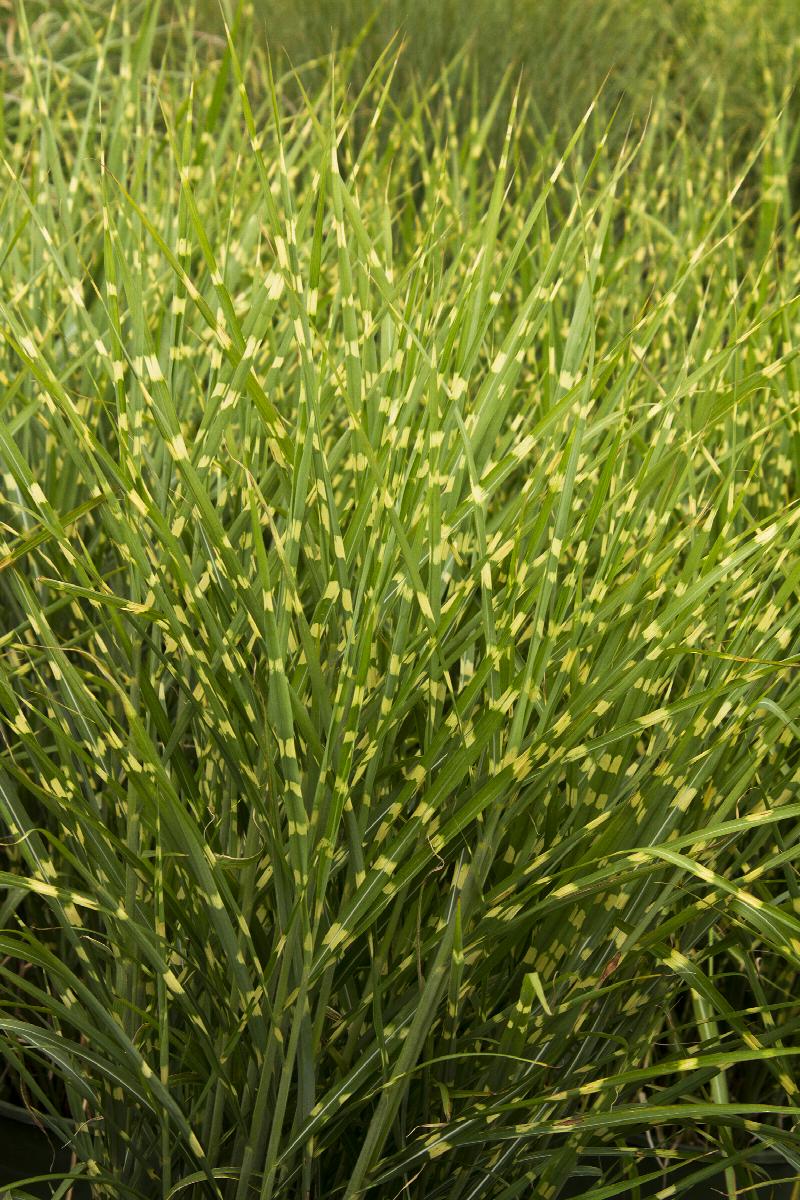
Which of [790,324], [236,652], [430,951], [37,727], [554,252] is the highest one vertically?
[554,252]

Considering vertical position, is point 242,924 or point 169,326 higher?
point 169,326

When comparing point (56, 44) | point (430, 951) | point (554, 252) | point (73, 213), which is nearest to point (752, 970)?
point (430, 951)

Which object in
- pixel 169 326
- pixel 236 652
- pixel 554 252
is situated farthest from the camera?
pixel 169 326

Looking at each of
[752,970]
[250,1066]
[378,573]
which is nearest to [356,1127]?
[250,1066]

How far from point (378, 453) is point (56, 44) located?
273cm

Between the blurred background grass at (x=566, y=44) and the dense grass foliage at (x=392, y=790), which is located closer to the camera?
the dense grass foliage at (x=392, y=790)

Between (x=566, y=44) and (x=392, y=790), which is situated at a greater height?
(x=566, y=44)

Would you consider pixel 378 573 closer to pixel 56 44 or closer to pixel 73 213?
pixel 73 213

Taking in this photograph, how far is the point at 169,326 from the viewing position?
3.59 feet

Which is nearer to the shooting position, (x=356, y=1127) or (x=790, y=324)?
(x=356, y=1127)

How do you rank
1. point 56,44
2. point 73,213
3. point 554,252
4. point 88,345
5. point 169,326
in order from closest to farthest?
point 554,252
point 169,326
point 88,345
point 73,213
point 56,44

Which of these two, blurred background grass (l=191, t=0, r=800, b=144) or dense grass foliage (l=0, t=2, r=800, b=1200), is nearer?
dense grass foliage (l=0, t=2, r=800, b=1200)

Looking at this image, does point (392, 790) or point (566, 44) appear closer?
point (392, 790)

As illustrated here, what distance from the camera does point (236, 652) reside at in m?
0.78
